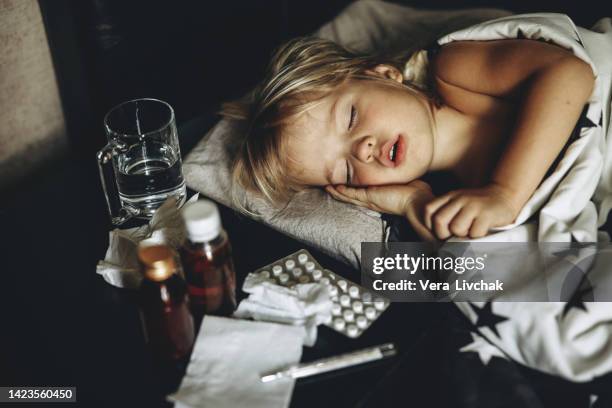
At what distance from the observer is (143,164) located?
2.70 ft

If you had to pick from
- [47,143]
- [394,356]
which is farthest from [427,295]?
[47,143]

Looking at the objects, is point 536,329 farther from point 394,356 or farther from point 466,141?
point 466,141

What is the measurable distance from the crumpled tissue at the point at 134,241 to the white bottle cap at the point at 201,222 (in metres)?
0.16

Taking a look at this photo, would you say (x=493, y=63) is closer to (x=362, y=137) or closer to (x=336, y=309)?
(x=362, y=137)

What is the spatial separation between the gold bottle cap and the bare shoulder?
571 millimetres

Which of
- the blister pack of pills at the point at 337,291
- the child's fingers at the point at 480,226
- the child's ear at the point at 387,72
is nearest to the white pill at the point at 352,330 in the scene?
the blister pack of pills at the point at 337,291

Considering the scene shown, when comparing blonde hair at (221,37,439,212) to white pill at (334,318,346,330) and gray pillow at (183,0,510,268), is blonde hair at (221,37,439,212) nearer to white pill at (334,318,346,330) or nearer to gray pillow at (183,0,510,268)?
gray pillow at (183,0,510,268)

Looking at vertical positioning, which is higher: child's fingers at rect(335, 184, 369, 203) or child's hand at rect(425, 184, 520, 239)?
child's hand at rect(425, 184, 520, 239)

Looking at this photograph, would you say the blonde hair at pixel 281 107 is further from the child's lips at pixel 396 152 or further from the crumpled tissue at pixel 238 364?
the crumpled tissue at pixel 238 364

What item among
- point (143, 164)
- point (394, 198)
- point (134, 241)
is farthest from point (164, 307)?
point (394, 198)

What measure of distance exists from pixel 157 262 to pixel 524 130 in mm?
542

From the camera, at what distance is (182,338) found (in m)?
0.63

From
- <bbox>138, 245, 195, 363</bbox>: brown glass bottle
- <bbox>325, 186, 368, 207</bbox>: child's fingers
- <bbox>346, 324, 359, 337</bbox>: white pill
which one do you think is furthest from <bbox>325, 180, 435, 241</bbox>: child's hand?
<bbox>138, 245, 195, 363</bbox>: brown glass bottle

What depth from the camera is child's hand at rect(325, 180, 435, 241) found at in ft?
2.75
